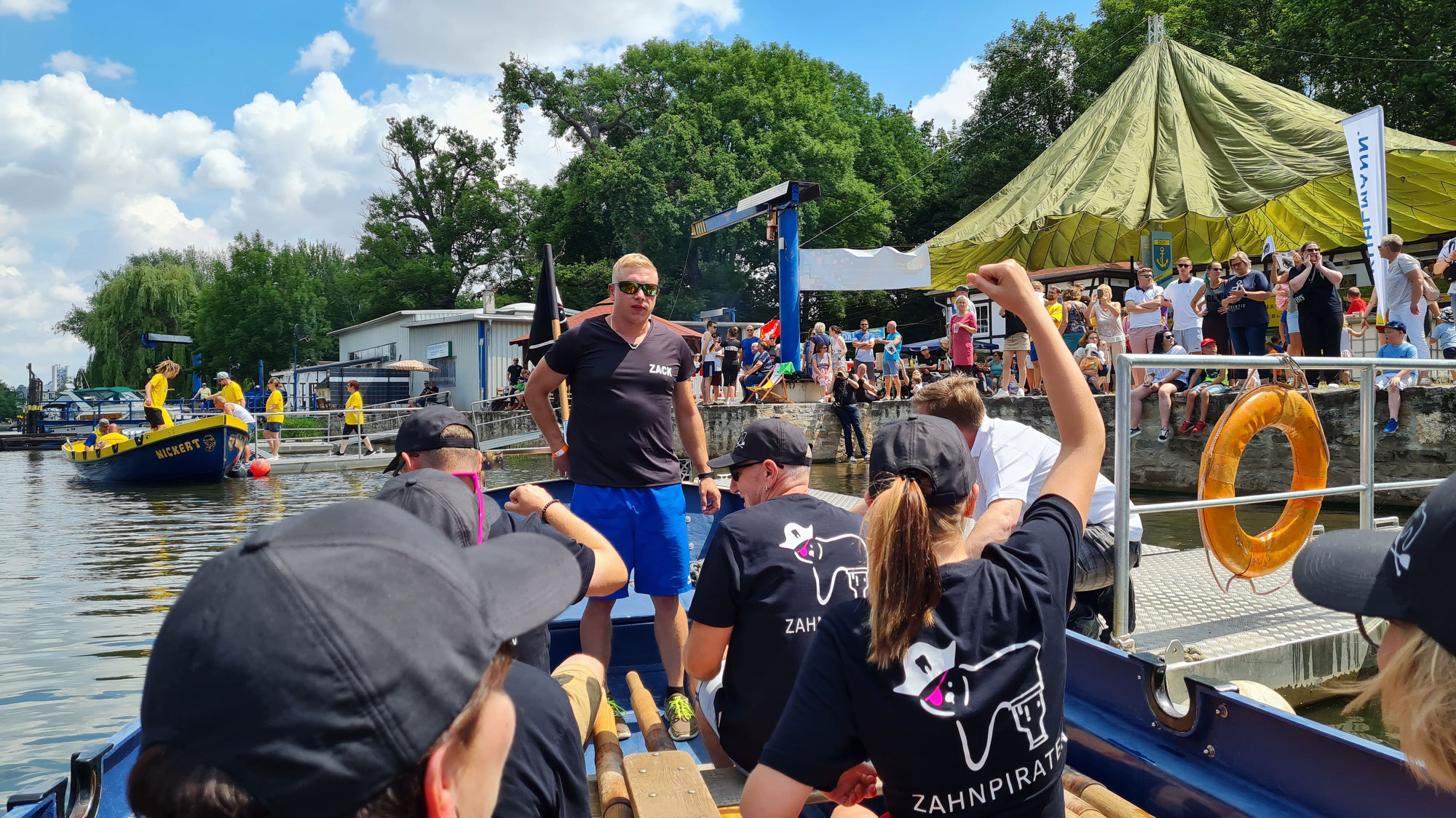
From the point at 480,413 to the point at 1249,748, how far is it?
2464 cm

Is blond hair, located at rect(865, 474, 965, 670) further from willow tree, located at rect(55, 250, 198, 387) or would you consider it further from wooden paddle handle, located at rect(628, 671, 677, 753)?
willow tree, located at rect(55, 250, 198, 387)

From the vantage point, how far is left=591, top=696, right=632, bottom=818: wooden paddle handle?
251cm

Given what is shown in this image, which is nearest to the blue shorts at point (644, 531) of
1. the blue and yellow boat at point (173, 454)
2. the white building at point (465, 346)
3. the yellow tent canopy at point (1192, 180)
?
the yellow tent canopy at point (1192, 180)

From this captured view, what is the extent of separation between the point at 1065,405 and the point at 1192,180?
51.1 feet

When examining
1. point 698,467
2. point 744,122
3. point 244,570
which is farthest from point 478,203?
point 244,570

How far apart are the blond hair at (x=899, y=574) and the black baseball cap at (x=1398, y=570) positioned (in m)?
0.63

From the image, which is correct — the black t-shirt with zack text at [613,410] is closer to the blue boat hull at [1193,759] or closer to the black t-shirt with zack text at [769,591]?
the blue boat hull at [1193,759]

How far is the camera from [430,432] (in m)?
3.26

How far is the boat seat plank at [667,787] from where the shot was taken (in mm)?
2338

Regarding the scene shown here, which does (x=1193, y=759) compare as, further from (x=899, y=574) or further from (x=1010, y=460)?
(x=899, y=574)

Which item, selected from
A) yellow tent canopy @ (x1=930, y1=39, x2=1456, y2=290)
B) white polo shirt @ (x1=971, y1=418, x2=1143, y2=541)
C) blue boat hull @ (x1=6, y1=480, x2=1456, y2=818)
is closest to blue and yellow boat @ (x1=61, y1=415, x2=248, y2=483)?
yellow tent canopy @ (x1=930, y1=39, x2=1456, y2=290)

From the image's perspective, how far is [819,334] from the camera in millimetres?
19516

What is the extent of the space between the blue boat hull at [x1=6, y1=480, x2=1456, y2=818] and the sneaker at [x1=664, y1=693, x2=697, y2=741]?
0.53 feet

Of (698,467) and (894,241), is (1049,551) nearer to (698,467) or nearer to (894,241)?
(698,467)
